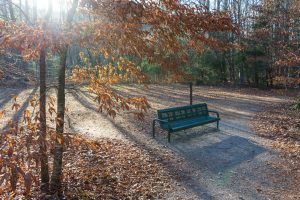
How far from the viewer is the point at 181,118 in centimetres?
844

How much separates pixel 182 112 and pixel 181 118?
0.20 meters

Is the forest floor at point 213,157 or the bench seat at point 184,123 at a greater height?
the bench seat at point 184,123

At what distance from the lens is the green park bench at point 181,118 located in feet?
25.2

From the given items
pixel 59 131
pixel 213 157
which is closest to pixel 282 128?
pixel 213 157

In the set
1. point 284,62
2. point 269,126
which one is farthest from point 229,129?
point 284,62

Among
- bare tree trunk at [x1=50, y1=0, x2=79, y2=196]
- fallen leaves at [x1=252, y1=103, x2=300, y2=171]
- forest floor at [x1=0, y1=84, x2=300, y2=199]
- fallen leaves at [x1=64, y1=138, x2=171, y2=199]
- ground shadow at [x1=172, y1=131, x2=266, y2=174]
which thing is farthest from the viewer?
fallen leaves at [x1=252, y1=103, x2=300, y2=171]

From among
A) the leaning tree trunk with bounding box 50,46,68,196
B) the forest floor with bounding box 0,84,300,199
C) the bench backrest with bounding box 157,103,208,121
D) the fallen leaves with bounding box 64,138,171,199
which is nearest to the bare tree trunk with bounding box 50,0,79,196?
the leaning tree trunk with bounding box 50,46,68,196

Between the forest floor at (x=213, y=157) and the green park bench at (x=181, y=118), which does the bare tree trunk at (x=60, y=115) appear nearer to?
the forest floor at (x=213, y=157)

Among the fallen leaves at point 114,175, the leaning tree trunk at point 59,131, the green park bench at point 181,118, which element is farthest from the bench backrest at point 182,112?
the leaning tree trunk at point 59,131

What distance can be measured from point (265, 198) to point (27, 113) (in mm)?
4111

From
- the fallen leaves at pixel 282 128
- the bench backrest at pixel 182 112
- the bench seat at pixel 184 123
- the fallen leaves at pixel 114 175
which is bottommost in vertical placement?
the fallen leaves at pixel 114 175

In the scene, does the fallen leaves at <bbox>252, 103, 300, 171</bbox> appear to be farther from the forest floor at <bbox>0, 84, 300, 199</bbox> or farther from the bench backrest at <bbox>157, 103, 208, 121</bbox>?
the bench backrest at <bbox>157, 103, 208, 121</bbox>

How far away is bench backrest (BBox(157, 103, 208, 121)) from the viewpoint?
7968 millimetres

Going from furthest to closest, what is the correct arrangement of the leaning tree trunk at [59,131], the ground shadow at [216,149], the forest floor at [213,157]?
the ground shadow at [216,149] → the forest floor at [213,157] → the leaning tree trunk at [59,131]
